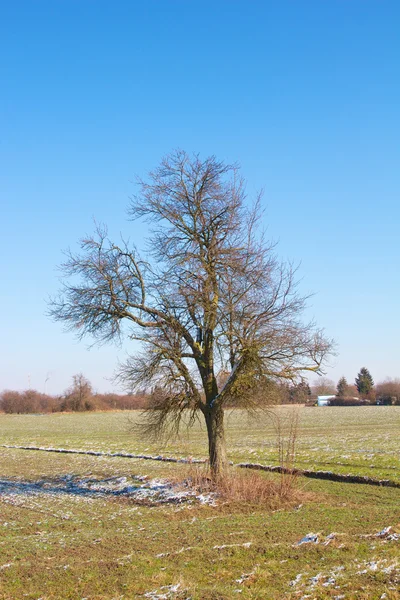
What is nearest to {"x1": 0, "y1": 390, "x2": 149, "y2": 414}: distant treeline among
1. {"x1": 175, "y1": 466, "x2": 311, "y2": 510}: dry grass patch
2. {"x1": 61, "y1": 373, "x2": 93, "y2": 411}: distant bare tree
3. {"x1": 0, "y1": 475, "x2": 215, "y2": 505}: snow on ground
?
{"x1": 61, "y1": 373, "x2": 93, "y2": 411}: distant bare tree

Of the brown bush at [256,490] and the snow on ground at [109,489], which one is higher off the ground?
the brown bush at [256,490]

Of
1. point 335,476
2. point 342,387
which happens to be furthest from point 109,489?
point 342,387

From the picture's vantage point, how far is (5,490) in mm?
20391

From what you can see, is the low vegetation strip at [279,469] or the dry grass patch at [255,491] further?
the low vegetation strip at [279,469]

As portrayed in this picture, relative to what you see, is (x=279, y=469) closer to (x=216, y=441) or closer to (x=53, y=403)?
(x=216, y=441)

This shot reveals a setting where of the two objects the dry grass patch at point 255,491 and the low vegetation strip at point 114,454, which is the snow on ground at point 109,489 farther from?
the low vegetation strip at point 114,454

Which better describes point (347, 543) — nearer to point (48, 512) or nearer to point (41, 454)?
point (48, 512)

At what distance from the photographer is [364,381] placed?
463 feet

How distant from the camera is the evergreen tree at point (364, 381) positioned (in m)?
138

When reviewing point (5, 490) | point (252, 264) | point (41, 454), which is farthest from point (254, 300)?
point (41, 454)

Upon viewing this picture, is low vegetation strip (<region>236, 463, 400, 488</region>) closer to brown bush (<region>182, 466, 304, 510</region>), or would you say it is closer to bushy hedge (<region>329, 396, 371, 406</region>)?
brown bush (<region>182, 466, 304, 510</region>)

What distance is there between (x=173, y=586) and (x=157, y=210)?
11.7m

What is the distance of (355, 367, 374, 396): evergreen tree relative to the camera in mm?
138262

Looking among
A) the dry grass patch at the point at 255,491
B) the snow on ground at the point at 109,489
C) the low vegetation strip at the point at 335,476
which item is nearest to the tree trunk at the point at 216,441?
the dry grass patch at the point at 255,491
